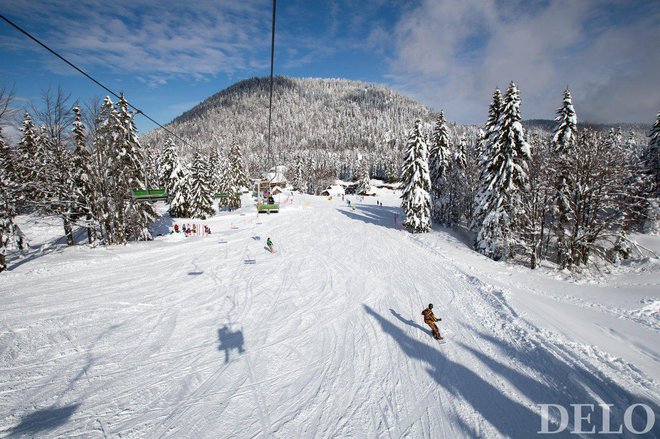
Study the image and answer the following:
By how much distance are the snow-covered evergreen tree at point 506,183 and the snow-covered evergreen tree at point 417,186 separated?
6.61 m

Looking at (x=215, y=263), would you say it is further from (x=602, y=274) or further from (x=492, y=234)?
(x=602, y=274)

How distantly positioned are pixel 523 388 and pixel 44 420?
37.9 feet

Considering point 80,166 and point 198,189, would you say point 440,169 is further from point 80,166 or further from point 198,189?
point 80,166

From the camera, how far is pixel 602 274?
17.5 m

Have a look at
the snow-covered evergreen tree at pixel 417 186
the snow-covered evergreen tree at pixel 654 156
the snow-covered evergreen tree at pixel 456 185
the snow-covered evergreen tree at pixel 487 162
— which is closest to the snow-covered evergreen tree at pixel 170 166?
the snow-covered evergreen tree at pixel 417 186

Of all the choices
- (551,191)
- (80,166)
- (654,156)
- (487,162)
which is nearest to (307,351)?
(551,191)

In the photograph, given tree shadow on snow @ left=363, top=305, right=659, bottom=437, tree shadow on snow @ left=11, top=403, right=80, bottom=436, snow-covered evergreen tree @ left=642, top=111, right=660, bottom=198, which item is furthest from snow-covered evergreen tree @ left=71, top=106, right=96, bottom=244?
snow-covered evergreen tree @ left=642, top=111, right=660, bottom=198

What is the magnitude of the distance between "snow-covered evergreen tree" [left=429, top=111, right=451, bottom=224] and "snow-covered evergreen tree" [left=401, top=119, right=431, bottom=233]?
22.3ft

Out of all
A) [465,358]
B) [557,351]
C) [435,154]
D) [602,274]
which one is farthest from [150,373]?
[435,154]

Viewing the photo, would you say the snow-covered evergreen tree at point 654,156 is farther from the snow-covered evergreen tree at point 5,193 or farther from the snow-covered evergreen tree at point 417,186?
the snow-covered evergreen tree at point 5,193

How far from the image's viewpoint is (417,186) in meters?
29.9

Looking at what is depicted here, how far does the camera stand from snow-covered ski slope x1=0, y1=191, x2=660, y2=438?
6.12m

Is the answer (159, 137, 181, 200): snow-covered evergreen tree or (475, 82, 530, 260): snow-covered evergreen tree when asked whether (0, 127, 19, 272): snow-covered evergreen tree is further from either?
(475, 82, 530, 260): snow-covered evergreen tree

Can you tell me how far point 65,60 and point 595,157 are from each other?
89.1ft
